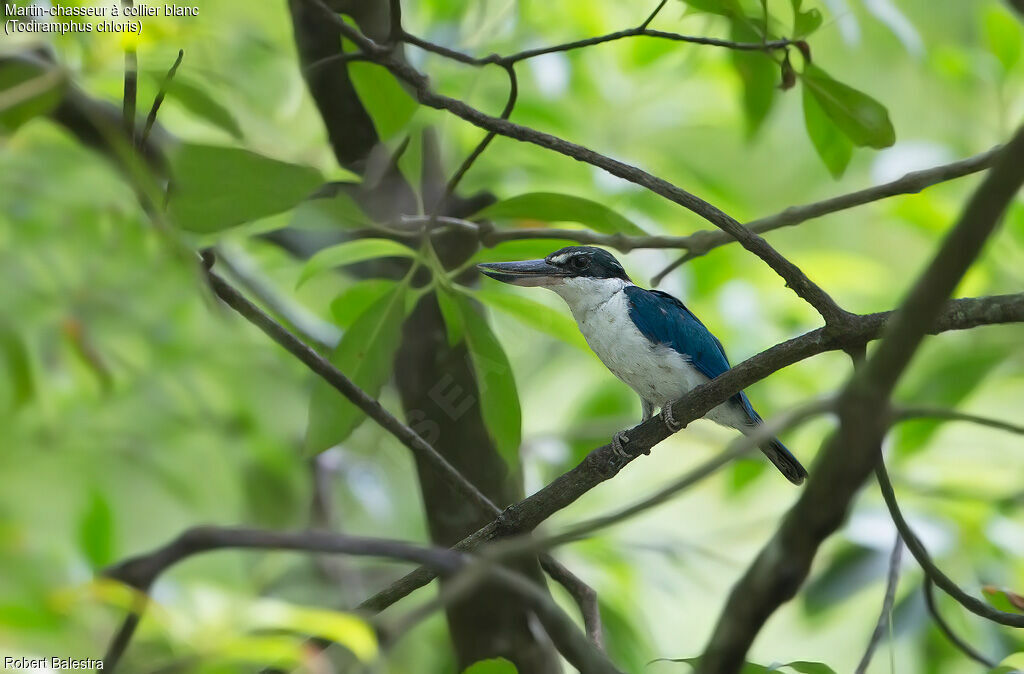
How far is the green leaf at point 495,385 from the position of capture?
148 cm

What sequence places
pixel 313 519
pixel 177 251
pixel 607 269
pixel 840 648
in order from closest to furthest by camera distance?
pixel 177 251 < pixel 607 269 < pixel 313 519 < pixel 840 648

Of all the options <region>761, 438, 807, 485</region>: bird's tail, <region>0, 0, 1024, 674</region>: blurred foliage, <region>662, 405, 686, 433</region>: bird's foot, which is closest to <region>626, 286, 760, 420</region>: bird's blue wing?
<region>761, 438, 807, 485</region>: bird's tail

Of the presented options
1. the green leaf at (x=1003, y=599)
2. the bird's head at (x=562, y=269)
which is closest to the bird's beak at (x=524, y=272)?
the bird's head at (x=562, y=269)

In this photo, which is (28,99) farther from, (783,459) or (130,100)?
(783,459)

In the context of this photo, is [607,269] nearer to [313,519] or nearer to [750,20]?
[750,20]

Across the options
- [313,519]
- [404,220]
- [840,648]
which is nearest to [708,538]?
[840,648]

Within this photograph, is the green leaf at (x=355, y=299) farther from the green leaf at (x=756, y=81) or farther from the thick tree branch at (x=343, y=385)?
the green leaf at (x=756, y=81)

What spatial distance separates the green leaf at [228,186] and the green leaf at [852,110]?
781mm

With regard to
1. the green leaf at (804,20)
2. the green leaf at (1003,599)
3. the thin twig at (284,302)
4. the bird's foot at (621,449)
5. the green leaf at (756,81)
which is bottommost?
the green leaf at (1003,599)

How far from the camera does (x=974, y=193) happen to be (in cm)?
74

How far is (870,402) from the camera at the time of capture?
0.73m

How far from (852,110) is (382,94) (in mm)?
735

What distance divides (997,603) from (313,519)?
6.63 feet

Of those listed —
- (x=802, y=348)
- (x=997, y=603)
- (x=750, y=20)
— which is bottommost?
(x=997, y=603)
